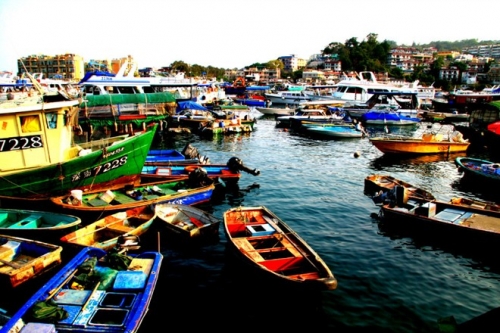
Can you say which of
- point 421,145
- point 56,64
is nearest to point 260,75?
point 56,64

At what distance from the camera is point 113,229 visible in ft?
44.1

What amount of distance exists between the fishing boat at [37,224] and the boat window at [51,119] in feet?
14.1

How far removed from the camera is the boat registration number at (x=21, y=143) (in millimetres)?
15578

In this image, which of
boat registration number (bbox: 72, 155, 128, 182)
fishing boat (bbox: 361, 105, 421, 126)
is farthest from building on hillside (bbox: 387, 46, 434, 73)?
boat registration number (bbox: 72, 155, 128, 182)

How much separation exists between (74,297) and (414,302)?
9363mm

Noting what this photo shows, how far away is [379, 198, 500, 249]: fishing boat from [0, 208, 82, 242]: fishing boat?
1277cm

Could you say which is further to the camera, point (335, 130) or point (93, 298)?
point (335, 130)

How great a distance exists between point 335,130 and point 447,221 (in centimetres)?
2703

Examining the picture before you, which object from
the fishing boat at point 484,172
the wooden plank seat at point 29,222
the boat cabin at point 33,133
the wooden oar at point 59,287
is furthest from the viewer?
the fishing boat at point 484,172

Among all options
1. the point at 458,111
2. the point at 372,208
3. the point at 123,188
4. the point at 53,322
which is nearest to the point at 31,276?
the point at 53,322

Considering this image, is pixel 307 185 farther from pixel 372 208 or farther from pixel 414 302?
pixel 414 302

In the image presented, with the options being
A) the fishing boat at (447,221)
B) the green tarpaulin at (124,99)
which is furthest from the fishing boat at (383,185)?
the green tarpaulin at (124,99)

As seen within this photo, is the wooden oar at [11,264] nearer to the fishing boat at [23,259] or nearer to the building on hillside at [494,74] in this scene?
the fishing boat at [23,259]

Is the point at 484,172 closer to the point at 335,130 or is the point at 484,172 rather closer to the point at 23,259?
the point at 335,130
